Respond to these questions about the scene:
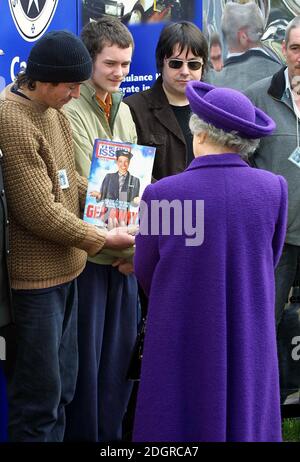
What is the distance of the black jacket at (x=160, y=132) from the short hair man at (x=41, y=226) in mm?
780

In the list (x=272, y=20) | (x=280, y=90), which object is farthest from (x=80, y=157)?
(x=272, y=20)

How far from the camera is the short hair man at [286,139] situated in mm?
4586

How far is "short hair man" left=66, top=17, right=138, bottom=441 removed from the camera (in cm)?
397

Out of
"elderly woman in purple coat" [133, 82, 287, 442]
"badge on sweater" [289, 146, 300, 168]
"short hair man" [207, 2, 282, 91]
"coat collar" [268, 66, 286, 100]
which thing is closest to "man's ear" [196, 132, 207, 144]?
"elderly woman in purple coat" [133, 82, 287, 442]

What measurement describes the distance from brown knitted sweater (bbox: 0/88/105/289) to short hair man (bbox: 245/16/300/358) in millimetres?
1326

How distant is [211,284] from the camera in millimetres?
3084

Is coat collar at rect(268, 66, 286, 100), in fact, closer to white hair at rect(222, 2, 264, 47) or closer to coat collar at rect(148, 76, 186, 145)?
white hair at rect(222, 2, 264, 47)

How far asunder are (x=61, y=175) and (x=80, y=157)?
291 millimetres

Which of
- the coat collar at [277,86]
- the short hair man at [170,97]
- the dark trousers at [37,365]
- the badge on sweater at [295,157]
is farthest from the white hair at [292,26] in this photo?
the dark trousers at [37,365]

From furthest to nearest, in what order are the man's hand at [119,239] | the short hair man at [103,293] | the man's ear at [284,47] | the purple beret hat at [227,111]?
the man's ear at [284,47]
the short hair man at [103,293]
the man's hand at [119,239]
the purple beret hat at [227,111]

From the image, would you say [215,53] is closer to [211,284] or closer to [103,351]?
[103,351]

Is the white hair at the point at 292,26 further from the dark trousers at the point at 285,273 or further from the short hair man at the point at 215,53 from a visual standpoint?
the dark trousers at the point at 285,273

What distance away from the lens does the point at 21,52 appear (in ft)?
12.6
